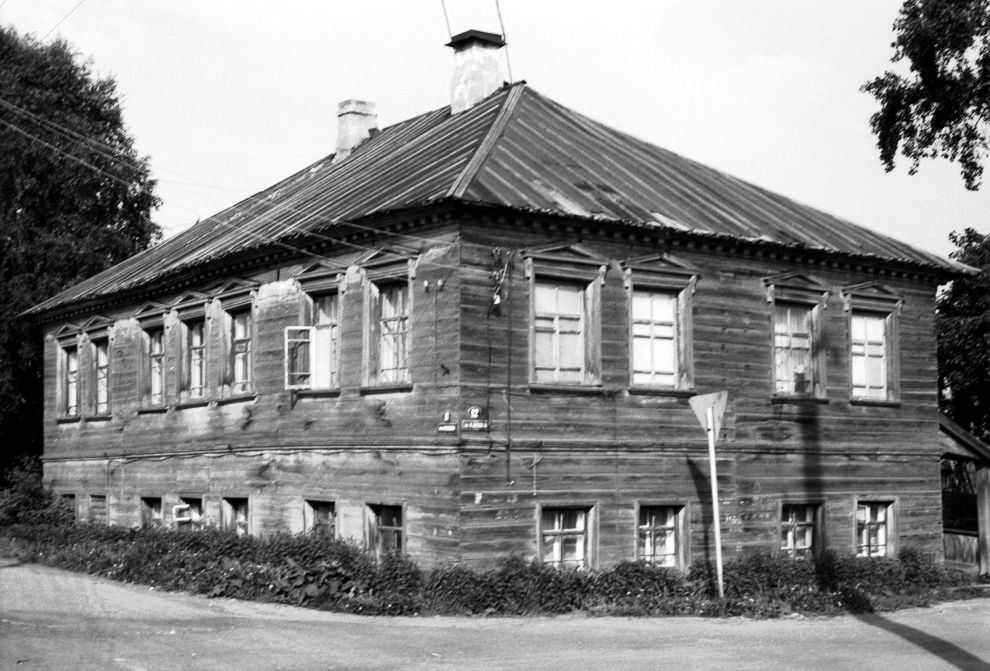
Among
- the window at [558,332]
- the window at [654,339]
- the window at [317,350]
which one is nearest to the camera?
the window at [558,332]

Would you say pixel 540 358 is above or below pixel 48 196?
below

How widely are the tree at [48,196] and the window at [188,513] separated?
13.6 metres

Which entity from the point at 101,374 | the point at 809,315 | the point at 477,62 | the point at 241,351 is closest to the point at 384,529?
the point at 241,351

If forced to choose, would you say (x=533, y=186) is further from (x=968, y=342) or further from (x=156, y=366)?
(x=968, y=342)

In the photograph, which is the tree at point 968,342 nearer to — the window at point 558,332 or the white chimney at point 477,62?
the white chimney at point 477,62

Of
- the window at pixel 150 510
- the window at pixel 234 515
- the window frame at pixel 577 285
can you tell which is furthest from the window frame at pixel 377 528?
the window at pixel 150 510

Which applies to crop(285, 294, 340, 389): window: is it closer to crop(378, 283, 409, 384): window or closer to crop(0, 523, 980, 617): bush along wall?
crop(378, 283, 409, 384): window

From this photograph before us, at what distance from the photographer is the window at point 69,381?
108 feet

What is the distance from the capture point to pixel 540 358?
20.4 meters

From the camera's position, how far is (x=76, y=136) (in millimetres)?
42500

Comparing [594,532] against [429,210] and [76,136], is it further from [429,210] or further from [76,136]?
[76,136]

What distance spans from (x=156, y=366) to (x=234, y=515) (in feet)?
15.8

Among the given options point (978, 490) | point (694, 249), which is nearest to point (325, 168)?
point (694, 249)

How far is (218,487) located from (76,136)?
20.2m
